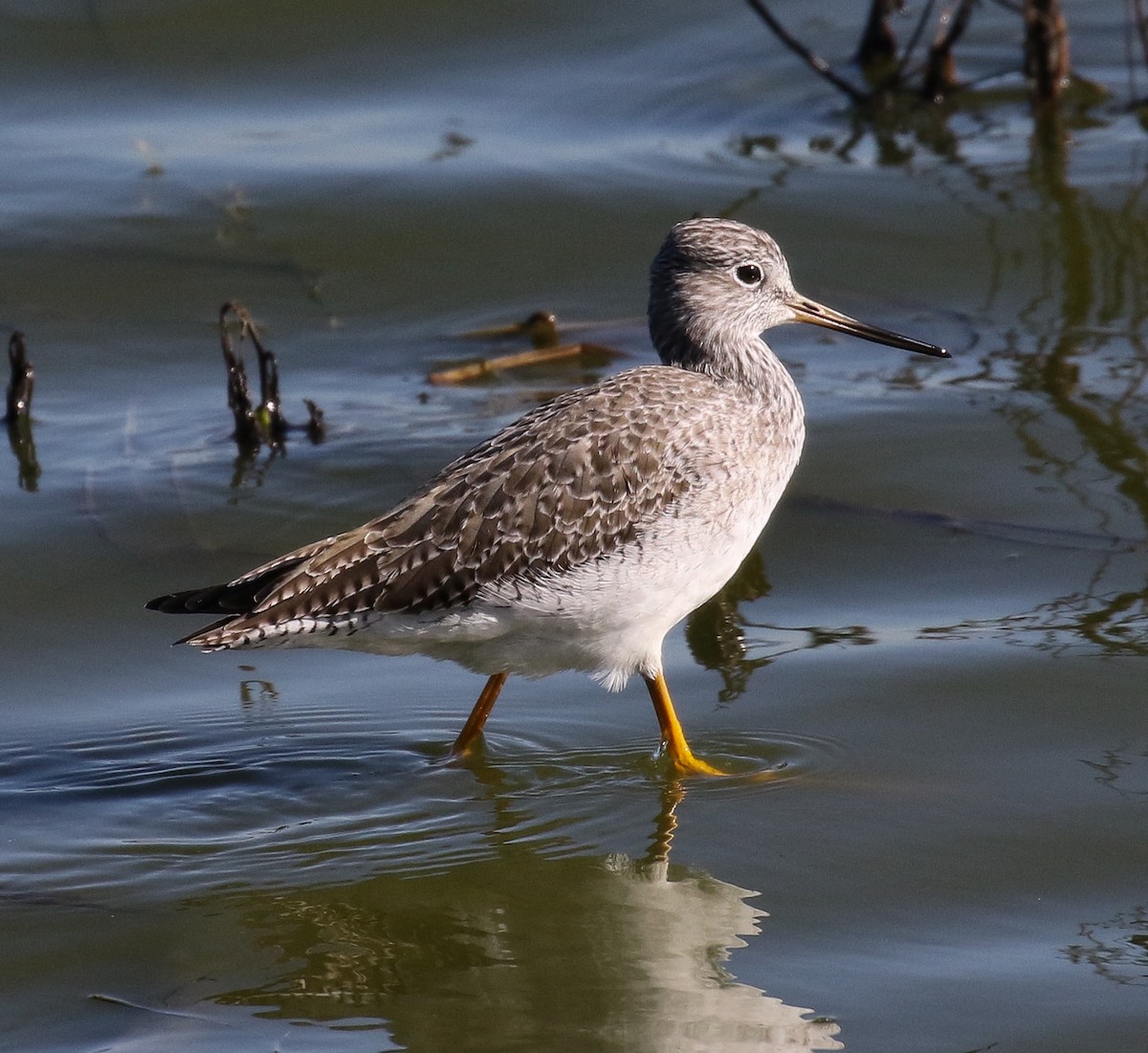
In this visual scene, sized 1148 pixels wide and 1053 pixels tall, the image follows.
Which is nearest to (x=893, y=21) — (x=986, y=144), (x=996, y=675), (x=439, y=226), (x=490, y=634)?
(x=986, y=144)

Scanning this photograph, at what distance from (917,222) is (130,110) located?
20.1 ft

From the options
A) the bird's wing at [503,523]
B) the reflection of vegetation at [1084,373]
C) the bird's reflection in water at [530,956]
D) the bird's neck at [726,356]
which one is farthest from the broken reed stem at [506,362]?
the bird's reflection in water at [530,956]

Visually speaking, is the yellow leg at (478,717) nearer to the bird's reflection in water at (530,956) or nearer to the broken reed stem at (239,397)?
the bird's reflection in water at (530,956)

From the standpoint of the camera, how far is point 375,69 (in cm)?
1509

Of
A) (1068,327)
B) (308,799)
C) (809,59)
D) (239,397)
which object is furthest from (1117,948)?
(809,59)

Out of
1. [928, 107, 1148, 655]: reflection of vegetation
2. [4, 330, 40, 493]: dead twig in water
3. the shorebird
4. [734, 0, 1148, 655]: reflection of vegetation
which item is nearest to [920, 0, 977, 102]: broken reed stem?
[734, 0, 1148, 655]: reflection of vegetation

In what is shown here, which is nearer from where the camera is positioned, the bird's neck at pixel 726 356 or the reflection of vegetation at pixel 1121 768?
the reflection of vegetation at pixel 1121 768

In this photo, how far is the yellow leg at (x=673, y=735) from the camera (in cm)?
723

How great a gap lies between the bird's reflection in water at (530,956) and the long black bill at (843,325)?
8.30 feet

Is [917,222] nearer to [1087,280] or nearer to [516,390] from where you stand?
[1087,280]

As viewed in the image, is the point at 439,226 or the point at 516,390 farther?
the point at 439,226

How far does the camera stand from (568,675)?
8344 millimetres

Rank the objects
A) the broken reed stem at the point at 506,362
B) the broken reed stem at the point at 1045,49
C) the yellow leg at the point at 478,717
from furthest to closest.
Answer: the broken reed stem at the point at 1045,49
the broken reed stem at the point at 506,362
the yellow leg at the point at 478,717

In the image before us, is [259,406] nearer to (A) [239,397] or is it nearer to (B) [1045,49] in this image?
(A) [239,397]
